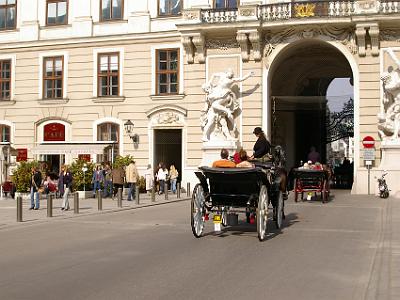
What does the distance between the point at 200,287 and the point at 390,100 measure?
67.8ft

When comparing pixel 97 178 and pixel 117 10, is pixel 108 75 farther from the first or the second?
pixel 97 178

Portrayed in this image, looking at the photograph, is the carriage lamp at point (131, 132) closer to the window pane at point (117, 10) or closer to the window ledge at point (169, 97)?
the window ledge at point (169, 97)

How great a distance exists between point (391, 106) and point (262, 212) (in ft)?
53.7

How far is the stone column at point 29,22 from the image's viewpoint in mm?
31953

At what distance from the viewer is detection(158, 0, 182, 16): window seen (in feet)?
98.1

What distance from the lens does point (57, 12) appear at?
3192 centimetres

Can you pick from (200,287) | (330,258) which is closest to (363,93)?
(330,258)

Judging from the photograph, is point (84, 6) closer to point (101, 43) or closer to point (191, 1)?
point (101, 43)

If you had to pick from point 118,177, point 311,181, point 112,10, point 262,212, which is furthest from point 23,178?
point 262,212

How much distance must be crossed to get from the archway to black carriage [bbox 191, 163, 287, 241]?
18.1m

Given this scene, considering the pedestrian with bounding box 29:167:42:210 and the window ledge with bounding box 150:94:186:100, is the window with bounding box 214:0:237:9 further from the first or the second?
the pedestrian with bounding box 29:167:42:210

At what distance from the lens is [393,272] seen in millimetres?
8031

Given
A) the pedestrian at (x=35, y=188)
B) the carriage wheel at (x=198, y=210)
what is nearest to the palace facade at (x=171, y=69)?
the pedestrian at (x=35, y=188)

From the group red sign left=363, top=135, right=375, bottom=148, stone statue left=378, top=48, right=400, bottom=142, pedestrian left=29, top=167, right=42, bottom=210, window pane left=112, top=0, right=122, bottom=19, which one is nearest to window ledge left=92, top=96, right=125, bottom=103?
window pane left=112, top=0, right=122, bottom=19
